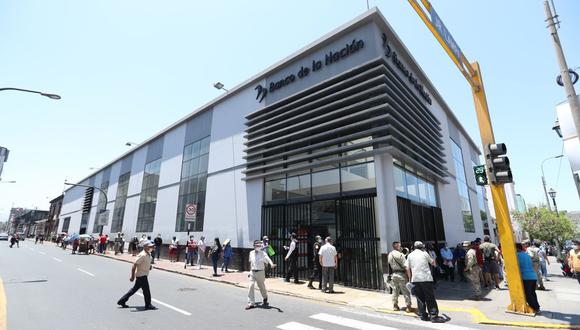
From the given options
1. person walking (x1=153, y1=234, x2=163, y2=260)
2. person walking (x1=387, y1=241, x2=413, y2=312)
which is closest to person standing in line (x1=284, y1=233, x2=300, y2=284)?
person walking (x1=387, y1=241, x2=413, y2=312)

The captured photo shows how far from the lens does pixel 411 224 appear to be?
12.1m

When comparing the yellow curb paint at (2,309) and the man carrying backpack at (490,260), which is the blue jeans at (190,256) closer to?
the yellow curb paint at (2,309)

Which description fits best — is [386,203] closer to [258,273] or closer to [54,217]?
[258,273]

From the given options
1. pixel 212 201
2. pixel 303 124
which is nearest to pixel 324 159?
pixel 303 124

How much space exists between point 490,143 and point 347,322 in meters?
6.45

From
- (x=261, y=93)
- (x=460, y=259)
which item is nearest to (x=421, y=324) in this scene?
(x=460, y=259)

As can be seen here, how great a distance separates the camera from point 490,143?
824 cm

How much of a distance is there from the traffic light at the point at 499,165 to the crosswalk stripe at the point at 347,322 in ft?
16.4

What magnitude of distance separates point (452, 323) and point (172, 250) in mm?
18545

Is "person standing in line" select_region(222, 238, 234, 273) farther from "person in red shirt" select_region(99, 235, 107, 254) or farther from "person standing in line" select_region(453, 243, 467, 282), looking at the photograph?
"person in red shirt" select_region(99, 235, 107, 254)

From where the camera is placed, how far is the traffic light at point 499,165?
765cm

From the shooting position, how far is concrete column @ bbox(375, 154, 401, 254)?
10.5 metres

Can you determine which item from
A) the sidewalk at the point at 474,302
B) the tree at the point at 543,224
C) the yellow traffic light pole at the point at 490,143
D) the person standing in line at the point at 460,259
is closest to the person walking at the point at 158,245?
the sidewalk at the point at 474,302

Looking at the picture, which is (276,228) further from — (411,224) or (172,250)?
(172,250)
